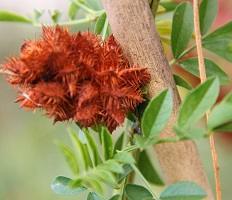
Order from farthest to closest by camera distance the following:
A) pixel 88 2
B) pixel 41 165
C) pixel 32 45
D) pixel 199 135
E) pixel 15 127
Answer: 1. pixel 15 127
2. pixel 41 165
3. pixel 88 2
4. pixel 32 45
5. pixel 199 135

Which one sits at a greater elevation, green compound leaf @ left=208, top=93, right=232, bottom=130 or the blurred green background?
the blurred green background

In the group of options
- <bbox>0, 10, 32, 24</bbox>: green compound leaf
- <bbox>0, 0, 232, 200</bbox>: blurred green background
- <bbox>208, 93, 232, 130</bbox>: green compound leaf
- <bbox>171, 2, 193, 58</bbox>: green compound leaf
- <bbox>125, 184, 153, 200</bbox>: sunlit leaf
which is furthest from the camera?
→ <bbox>0, 0, 232, 200</bbox>: blurred green background

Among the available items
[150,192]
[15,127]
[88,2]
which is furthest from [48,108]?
[15,127]

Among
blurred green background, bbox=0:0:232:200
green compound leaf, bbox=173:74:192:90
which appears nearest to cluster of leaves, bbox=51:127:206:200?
green compound leaf, bbox=173:74:192:90

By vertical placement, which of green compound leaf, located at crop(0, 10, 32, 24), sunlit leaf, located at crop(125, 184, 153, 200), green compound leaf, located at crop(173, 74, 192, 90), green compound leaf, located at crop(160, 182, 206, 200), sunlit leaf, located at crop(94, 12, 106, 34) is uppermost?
green compound leaf, located at crop(0, 10, 32, 24)

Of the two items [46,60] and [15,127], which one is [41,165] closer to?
[15,127]

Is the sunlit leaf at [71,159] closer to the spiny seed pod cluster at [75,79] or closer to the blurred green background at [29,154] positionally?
the spiny seed pod cluster at [75,79]

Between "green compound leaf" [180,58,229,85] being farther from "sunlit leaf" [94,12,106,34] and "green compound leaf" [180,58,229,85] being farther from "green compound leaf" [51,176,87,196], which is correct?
"green compound leaf" [51,176,87,196]
